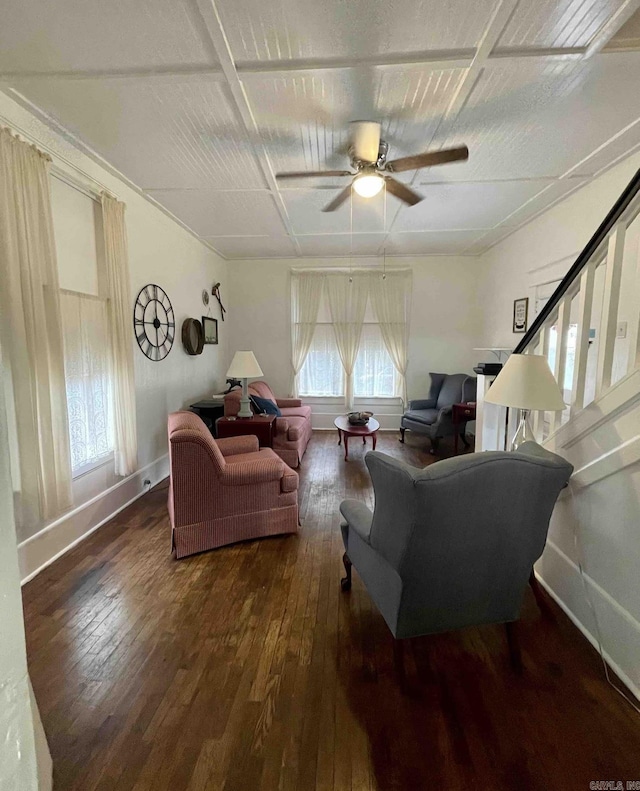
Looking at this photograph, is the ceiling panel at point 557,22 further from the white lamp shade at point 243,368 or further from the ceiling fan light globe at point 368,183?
the white lamp shade at point 243,368

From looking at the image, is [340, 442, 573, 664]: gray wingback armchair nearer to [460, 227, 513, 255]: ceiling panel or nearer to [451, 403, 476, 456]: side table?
[451, 403, 476, 456]: side table

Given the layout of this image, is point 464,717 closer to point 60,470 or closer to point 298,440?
point 60,470

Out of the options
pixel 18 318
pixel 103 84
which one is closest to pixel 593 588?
pixel 18 318

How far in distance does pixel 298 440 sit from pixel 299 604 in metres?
2.34

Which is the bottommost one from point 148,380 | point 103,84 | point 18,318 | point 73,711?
point 73,711

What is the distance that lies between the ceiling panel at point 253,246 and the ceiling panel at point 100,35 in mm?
3022

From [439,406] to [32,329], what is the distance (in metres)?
4.86

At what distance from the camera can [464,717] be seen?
A: 1501mm

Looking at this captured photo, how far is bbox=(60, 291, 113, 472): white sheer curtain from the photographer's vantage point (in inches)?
109

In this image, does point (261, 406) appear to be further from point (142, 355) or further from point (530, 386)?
point (530, 386)

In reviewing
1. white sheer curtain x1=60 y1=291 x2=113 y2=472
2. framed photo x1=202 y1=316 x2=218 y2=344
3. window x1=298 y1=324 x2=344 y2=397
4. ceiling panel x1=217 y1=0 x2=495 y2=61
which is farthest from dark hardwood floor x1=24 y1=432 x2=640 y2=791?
window x1=298 y1=324 x2=344 y2=397

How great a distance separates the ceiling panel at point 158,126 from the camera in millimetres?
→ 2117

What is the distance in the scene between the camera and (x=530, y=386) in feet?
6.25

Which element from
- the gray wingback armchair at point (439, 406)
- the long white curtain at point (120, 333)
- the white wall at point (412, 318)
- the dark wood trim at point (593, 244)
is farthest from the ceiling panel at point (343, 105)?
the white wall at point (412, 318)
